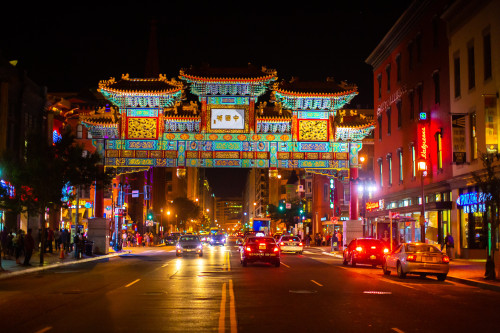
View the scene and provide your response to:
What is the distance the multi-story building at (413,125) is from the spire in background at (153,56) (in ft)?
151

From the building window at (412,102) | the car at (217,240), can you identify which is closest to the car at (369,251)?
the building window at (412,102)

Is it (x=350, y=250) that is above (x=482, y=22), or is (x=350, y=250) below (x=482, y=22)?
below

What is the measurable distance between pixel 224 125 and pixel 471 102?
1760 cm

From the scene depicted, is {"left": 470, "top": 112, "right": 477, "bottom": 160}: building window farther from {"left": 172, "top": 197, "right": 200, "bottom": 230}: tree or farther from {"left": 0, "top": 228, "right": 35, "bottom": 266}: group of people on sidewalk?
{"left": 172, "top": 197, "right": 200, "bottom": 230}: tree

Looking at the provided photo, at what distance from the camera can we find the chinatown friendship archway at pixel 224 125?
44.1 m

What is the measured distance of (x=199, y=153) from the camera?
44.0 metres

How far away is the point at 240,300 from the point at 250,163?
28.7 meters

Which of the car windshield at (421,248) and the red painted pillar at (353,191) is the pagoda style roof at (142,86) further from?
the car windshield at (421,248)

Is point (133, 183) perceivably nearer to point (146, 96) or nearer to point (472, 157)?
point (146, 96)

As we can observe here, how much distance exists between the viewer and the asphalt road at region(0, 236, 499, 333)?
11508 millimetres

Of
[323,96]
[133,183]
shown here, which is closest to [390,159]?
[323,96]

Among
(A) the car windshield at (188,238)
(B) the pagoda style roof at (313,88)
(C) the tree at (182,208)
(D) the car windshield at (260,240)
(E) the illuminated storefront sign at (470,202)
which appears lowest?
(A) the car windshield at (188,238)

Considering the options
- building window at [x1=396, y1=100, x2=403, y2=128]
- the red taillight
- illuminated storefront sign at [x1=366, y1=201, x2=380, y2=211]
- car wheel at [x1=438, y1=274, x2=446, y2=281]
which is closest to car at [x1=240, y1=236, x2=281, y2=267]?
the red taillight

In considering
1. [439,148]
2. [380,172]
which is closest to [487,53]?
[439,148]
